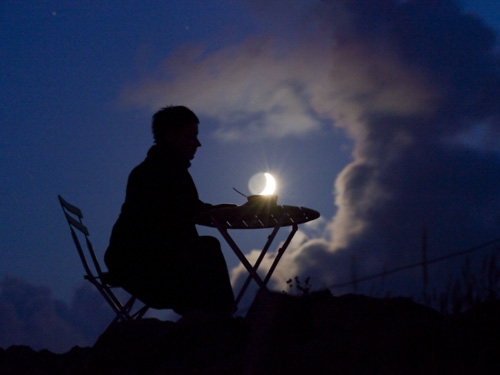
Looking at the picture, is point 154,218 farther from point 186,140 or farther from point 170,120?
point 170,120

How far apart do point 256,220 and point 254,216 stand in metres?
0.17

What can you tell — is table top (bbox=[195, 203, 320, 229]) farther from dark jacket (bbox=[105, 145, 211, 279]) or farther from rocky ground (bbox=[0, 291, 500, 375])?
rocky ground (bbox=[0, 291, 500, 375])

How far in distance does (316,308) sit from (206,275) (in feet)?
3.51

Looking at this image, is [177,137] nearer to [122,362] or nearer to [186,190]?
[186,190]

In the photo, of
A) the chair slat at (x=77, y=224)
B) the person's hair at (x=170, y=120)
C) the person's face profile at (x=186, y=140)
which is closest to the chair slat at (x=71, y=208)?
the chair slat at (x=77, y=224)

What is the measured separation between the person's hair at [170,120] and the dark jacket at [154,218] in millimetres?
187

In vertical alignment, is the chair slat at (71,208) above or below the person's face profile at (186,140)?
below

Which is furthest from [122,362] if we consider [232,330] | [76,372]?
[232,330]

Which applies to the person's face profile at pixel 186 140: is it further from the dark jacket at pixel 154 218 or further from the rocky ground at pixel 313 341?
the rocky ground at pixel 313 341

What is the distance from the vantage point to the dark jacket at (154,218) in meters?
3.68

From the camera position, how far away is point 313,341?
2.41 m

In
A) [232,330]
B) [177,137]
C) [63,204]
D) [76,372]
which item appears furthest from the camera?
[63,204]

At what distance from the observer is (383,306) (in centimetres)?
277

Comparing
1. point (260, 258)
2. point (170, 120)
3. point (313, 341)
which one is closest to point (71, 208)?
point (170, 120)
